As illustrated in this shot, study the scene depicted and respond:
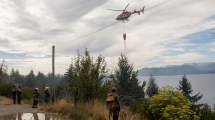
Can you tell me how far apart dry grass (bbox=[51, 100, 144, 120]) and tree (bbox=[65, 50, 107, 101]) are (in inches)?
37.7

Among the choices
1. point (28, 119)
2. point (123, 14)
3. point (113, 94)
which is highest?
point (123, 14)

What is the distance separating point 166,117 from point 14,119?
8.77 meters

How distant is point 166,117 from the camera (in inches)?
464

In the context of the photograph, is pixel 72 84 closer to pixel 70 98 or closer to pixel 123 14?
pixel 70 98

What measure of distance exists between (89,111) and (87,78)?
10.4 feet

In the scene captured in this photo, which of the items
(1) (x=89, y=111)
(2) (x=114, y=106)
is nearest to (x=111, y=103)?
(2) (x=114, y=106)

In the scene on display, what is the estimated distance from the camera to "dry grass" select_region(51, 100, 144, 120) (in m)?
14.9

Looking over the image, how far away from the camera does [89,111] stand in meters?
16.6

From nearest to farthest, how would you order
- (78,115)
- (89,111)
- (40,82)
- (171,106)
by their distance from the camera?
1. (171,106)
2. (78,115)
3. (89,111)
4. (40,82)

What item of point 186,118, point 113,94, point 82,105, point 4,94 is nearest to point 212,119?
point 186,118

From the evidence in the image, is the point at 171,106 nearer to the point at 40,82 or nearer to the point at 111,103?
the point at 111,103

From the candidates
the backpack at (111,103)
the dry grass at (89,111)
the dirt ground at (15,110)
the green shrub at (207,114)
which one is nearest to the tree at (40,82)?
the dirt ground at (15,110)

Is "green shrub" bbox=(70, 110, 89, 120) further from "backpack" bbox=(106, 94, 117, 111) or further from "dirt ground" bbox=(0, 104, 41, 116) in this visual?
"dirt ground" bbox=(0, 104, 41, 116)

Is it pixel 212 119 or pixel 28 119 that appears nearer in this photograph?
pixel 212 119
